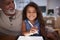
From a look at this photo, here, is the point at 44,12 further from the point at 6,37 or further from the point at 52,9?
the point at 6,37

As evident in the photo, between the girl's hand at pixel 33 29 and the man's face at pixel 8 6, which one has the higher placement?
the man's face at pixel 8 6

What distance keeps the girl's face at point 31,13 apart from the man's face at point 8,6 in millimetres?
139

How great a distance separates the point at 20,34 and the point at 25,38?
0.20ft

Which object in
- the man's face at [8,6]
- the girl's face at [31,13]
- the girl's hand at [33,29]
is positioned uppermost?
the man's face at [8,6]

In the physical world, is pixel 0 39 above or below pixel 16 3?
below

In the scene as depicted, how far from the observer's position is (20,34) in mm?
1307

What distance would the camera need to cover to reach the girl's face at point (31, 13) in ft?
4.23

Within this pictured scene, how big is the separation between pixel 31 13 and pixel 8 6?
0.71ft

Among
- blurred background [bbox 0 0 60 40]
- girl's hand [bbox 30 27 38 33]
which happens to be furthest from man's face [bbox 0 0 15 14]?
girl's hand [bbox 30 27 38 33]

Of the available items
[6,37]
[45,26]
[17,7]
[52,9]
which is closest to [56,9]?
[52,9]

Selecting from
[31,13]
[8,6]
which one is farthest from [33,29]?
[8,6]

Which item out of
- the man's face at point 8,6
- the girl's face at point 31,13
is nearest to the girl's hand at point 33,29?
the girl's face at point 31,13

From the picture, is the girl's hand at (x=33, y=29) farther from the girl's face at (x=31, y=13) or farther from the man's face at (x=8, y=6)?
the man's face at (x=8, y=6)

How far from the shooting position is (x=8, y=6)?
4.31 feet
